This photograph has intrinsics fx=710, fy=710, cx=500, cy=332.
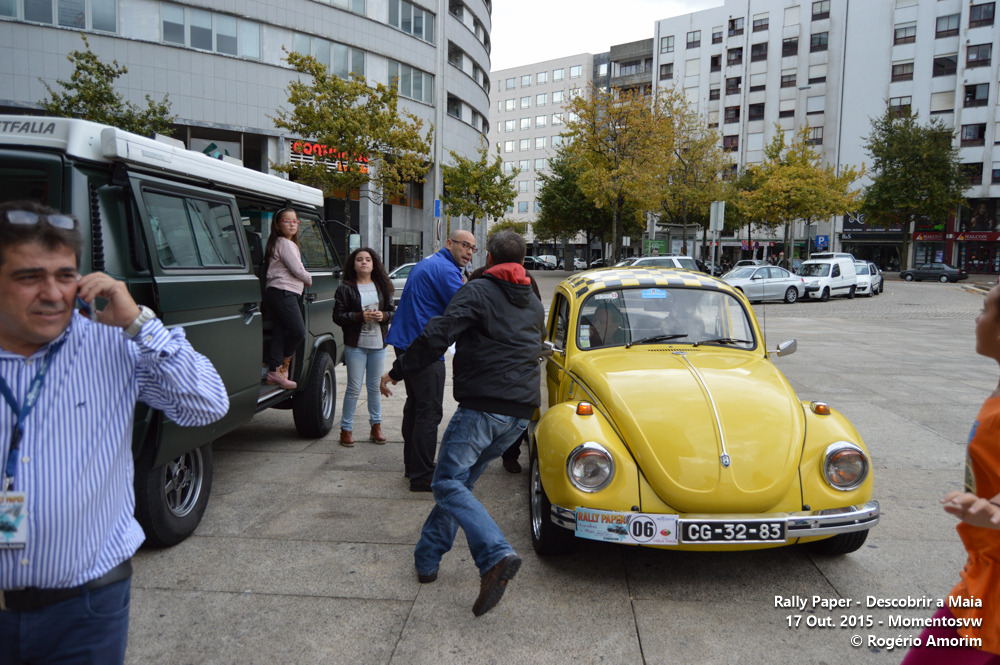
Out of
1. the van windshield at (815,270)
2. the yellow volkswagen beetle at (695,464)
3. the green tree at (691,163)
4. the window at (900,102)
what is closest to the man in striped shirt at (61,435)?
the yellow volkswagen beetle at (695,464)

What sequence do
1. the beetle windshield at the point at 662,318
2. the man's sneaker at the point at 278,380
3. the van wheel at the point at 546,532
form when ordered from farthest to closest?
the man's sneaker at the point at 278,380 → the beetle windshield at the point at 662,318 → the van wheel at the point at 546,532

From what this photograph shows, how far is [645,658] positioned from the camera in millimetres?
3072

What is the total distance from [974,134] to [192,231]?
64872 mm

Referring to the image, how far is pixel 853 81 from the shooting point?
59.4 meters

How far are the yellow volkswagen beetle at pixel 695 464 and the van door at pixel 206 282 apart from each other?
1951 mm

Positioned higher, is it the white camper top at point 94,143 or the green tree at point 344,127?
the green tree at point 344,127

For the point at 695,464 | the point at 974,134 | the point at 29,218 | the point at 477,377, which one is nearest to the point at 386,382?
the point at 477,377

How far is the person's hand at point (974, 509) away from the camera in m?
1.68

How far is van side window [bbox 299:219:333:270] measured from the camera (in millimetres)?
6965

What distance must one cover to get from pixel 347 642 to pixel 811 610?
2.25m

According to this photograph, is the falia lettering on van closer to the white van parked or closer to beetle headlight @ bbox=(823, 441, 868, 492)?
beetle headlight @ bbox=(823, 441, 868, 492)

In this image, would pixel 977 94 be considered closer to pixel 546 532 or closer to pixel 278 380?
pixel 278 380

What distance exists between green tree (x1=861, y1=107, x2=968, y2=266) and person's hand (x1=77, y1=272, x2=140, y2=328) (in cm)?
5575

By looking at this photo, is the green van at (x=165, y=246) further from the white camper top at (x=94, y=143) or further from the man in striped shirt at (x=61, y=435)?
the man in striped shirt at (x=61, y=435)
